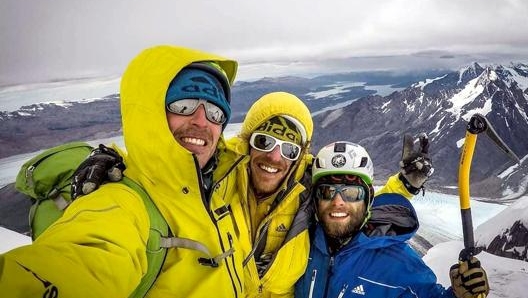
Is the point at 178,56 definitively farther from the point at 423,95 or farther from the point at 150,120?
the point at 423,95

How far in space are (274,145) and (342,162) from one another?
1.75 feet

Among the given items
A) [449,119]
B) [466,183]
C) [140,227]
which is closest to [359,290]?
[466,183]

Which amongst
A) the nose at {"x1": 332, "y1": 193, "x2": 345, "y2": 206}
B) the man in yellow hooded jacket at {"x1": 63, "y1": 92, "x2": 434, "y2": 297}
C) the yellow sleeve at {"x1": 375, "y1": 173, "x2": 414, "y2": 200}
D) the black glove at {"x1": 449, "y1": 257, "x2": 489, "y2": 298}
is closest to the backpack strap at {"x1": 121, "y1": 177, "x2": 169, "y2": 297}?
the man in yellow hooded jacket at {"x1": 63, "y1": 92, "x2": 434, "y2": 297}

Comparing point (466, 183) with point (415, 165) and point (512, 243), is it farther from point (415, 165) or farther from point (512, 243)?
point (512, 243)

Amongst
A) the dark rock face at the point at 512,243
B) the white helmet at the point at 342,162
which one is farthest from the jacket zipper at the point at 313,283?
the dark rock face at the point at 512,243

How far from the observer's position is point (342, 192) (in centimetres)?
298

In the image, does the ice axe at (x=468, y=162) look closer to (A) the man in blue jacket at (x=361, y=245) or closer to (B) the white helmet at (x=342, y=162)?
(A) the man in blue jacket at (x=361, y=245)

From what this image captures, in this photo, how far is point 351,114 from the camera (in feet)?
212

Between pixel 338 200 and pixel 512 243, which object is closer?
pixel 338 200

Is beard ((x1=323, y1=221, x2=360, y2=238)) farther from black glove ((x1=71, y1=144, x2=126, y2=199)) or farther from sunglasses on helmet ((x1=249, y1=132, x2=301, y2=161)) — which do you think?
black glove ((x1=71, y1=144, x2=126, y2=199))

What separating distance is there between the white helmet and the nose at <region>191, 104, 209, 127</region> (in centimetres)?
135

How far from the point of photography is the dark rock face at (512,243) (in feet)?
29.6

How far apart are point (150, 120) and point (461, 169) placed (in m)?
2.27

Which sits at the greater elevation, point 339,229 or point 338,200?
point 338,200
